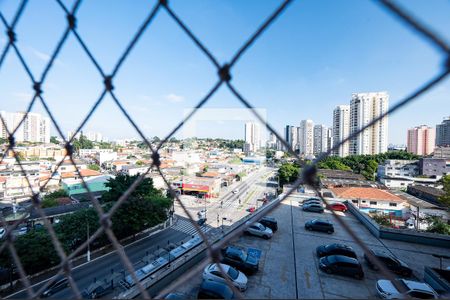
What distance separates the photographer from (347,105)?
27.6 meters

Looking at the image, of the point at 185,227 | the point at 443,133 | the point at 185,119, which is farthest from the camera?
the point at 443,133

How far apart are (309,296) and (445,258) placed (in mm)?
2482

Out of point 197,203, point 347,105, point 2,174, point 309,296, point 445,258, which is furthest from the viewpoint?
point 347,105

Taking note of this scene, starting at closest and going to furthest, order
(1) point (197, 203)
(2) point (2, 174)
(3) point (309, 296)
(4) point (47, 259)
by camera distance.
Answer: (3) point (309, 296)
(4) point (47, 259)
(1) point (197, 203)
(2) point (2, 174)

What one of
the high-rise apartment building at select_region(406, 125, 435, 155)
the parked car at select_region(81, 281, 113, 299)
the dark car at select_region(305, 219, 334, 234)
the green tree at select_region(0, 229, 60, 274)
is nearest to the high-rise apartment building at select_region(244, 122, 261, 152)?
the high-rise apartment building at select_region(406, 125, 435, 155)

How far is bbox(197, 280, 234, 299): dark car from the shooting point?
241 cm

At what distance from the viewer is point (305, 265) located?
299 centimetres

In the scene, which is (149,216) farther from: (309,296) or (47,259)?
(309,296)

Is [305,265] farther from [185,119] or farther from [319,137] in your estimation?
[319,137]

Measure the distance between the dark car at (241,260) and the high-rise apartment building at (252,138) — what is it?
153 ft

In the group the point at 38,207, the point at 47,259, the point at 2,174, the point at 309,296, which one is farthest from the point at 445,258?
the point at 2,174

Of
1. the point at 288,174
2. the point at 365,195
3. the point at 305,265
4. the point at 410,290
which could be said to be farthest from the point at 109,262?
the point at 288,174

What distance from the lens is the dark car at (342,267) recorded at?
279 centimetres

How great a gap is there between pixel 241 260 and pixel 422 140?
150ft
